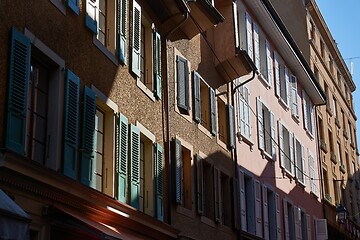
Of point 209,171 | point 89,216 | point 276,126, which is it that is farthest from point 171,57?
point 276,126

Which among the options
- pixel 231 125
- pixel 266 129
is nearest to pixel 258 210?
pixel 231 125

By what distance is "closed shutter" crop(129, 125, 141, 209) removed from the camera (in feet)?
48.0

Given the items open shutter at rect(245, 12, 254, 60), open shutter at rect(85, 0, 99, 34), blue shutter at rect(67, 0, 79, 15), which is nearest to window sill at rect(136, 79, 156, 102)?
open shutter at rect(85, 0, 99, 34)

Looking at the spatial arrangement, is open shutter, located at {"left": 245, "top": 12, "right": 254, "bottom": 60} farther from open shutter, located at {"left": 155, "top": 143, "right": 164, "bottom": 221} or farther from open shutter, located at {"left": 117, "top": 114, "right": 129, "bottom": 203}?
open shutter, located at {"left": 117, "top": 114, "right": 129, "bottom": 203}

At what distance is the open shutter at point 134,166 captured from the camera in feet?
48.0

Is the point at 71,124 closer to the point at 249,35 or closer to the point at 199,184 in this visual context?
the point at 199,184

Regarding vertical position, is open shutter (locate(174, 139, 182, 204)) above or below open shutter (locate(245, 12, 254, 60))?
→ below

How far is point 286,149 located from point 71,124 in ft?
61.3

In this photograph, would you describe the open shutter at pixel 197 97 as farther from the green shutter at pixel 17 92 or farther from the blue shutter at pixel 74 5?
the green shutter at pixel 17 92

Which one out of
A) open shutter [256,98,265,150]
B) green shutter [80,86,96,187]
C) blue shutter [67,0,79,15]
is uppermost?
open shutter [256,98,265,150]

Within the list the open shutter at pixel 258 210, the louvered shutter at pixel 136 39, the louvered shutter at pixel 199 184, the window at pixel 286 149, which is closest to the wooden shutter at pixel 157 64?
the louvered shutter at pixel 136 39

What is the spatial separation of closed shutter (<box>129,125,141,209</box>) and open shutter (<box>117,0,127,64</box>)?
1.49 meters

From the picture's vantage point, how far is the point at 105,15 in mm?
14484

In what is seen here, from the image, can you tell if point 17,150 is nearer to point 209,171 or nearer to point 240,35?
point 209,171
